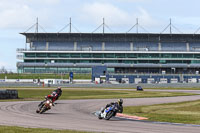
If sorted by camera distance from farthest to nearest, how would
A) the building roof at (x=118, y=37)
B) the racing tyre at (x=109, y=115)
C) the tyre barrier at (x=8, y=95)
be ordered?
the building roof at (x=118, y=37) < the tyre barrier at (x=8, y=95) < the racing tyre at (x=109, y=115)

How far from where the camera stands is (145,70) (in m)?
149

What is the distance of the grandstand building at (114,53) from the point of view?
14688 cm

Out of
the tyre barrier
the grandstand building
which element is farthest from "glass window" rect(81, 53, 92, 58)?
the tyre barrier

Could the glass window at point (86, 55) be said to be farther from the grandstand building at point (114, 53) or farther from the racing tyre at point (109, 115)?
the racing tyre at point (109, 115)

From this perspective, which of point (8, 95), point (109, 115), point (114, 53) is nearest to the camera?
point (109, 115)

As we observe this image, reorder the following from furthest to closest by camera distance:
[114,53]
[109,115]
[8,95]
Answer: [114,53], [8,95], [109,115]

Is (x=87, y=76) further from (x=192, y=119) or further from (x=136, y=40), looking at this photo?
(x=192, y=119)

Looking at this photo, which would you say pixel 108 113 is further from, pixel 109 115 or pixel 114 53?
pixel 114 53

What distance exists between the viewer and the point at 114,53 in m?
148

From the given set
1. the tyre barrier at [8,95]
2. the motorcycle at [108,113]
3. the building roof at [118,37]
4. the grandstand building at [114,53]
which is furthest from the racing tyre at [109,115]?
the building roof at [118,37]

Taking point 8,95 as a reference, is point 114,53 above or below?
above

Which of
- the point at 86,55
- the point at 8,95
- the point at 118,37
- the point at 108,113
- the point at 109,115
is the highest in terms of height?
the point at 118,37

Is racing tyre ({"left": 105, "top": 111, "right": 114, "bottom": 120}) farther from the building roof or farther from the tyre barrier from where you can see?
the building roof

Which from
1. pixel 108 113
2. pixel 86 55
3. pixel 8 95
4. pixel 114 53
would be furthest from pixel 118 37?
Result: pixel 108 113
